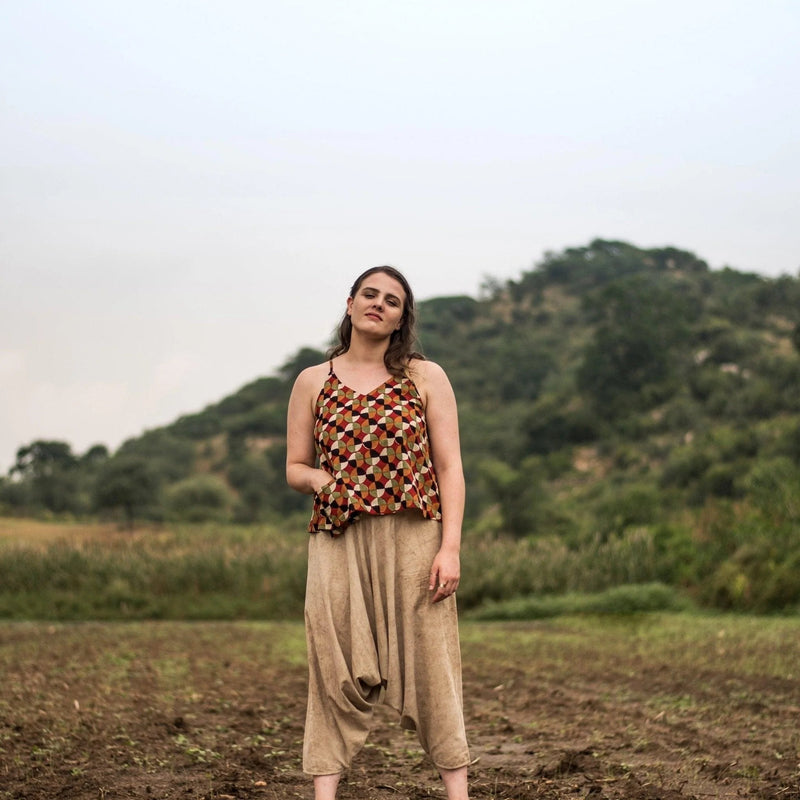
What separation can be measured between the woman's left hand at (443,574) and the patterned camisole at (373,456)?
0.13 metres

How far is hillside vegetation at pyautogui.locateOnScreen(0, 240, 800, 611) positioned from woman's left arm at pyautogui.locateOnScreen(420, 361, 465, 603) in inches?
393

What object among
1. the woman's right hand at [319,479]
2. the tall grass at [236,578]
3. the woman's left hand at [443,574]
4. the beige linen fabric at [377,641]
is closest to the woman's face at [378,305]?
the woman's right hand at [319,479]

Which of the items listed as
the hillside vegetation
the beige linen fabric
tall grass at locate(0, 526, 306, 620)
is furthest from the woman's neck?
tall grass at locate(0, 526, 306, 620)

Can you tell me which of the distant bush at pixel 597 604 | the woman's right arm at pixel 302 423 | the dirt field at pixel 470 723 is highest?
the woman's right arm at pixel 302 423

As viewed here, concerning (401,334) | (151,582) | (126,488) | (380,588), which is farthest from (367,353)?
(126,488)

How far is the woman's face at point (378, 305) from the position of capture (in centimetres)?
347

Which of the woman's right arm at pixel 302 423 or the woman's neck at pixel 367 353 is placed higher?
the woman's neck at pixel 367 353

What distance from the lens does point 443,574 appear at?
10.7ft

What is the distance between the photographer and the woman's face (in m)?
3.47

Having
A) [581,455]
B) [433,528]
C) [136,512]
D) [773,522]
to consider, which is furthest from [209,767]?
[581,455]

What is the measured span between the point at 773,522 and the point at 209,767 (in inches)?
453

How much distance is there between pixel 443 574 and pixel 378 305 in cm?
89

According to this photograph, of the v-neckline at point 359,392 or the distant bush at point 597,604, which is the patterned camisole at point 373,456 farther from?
the distant bush at point 597,604

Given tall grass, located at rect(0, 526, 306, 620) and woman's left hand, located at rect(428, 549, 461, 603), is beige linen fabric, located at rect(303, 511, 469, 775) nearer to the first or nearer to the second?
woman's left hand, located at rect(428, 549, 461, 603)
